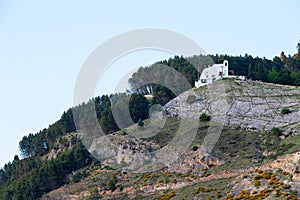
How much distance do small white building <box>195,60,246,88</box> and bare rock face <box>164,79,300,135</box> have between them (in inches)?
87.1

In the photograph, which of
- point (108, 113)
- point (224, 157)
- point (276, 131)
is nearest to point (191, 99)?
point (108, 113)

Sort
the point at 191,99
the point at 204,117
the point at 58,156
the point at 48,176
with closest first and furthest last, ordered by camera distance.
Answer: the point at 204,117 → the point at 48,176 → the point at 191,99 → the point at 58,156

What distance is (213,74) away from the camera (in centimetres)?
12338

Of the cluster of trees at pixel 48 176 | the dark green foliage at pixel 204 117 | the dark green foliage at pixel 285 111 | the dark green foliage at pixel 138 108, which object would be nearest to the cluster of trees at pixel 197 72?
the dark green foliage at pixel 138 108

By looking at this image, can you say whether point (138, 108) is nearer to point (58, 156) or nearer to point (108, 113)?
point (108, 113)

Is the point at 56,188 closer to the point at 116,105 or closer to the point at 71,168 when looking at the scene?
the point at 71,168

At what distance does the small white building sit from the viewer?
122188 millimetres

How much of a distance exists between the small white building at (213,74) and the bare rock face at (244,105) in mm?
2211

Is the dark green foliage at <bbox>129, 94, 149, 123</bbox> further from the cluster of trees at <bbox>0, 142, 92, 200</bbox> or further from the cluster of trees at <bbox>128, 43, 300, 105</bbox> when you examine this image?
the cluster of trees at <bbox>0, 142, 92, 200</bbox>

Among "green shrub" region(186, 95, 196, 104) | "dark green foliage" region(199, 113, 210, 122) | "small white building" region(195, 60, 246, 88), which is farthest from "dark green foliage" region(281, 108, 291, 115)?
"small white building" region(195, 60, 246, 88)

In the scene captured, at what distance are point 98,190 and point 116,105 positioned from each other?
32423 mm

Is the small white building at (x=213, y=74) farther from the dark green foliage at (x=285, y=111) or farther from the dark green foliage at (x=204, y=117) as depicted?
the dark green foliage at (x=285, y=111)

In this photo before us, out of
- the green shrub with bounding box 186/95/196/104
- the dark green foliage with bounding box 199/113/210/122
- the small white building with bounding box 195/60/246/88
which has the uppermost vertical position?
the small white building with bounding box 195/60/246/88

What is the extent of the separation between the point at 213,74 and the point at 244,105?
637 inches
